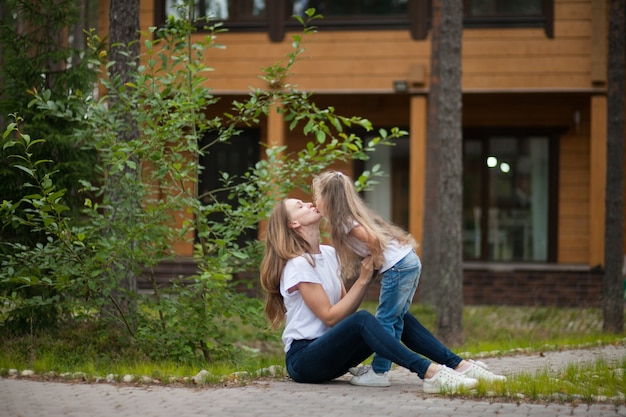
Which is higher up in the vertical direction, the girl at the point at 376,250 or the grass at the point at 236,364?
the girl at the point at 376,250

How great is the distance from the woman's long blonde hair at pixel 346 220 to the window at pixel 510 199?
39.5 feet

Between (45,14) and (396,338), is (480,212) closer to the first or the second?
(45,14)

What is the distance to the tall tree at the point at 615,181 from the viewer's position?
12.0 meters

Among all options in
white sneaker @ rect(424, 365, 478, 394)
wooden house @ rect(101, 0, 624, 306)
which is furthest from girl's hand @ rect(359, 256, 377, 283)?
wooden house @ rect(101, 0, 624, 306)

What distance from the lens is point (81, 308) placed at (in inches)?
316

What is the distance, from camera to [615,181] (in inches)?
472

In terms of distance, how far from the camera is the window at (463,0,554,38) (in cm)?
1647

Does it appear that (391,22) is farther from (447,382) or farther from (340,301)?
(447,382)

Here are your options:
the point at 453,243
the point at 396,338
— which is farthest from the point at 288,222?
the point at 453,243

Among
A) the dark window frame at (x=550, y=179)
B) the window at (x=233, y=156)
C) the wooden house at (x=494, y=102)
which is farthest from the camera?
the window at (x=233, y=156)

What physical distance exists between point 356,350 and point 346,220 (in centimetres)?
82

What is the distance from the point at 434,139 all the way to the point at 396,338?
8.65m

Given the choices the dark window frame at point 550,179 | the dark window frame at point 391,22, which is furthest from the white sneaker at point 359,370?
the dark window frame at point 550,179

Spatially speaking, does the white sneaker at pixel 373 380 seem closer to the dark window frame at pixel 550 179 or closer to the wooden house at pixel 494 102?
the wooden house at pixel 494 102
